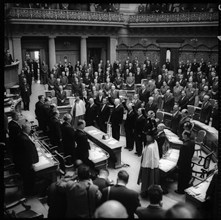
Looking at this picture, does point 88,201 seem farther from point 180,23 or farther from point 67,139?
point 180,23

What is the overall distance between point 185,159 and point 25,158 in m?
3.75

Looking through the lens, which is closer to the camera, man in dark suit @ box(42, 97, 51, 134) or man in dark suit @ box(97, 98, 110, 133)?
man in dark suit @ box(42, 97, 51, 134)

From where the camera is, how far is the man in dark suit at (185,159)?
6.17 meters

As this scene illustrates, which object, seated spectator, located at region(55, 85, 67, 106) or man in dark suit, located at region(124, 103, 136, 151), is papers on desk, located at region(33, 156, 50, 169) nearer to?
man in dark suit, located at region(124, 103, 136, 151)

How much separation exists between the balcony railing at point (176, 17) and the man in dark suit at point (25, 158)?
17.3 m

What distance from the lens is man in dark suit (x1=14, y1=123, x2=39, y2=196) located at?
19.1ft

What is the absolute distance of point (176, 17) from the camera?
2044cm

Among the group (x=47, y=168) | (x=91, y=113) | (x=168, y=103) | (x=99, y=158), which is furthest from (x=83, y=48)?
(x=47, y=168)

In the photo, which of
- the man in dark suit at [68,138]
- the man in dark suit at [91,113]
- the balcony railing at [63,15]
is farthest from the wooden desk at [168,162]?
the balcony railing at [63,15]

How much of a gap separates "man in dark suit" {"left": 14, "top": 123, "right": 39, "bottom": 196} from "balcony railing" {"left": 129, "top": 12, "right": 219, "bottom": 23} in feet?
56.8

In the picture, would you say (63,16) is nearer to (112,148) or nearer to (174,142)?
(112,148)

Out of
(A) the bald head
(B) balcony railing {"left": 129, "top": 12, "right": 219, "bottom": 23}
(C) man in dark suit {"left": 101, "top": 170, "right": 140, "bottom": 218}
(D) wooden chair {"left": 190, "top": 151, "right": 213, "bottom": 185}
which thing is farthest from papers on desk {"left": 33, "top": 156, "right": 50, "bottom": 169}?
(B) balcony railing {"left": 129, "top": 12, "right": 219, "bottom": 23}

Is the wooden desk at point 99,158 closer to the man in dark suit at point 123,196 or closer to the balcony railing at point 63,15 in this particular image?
the man in dark suit at point 123,196

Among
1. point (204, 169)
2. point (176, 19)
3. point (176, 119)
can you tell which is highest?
point (176, 19)
